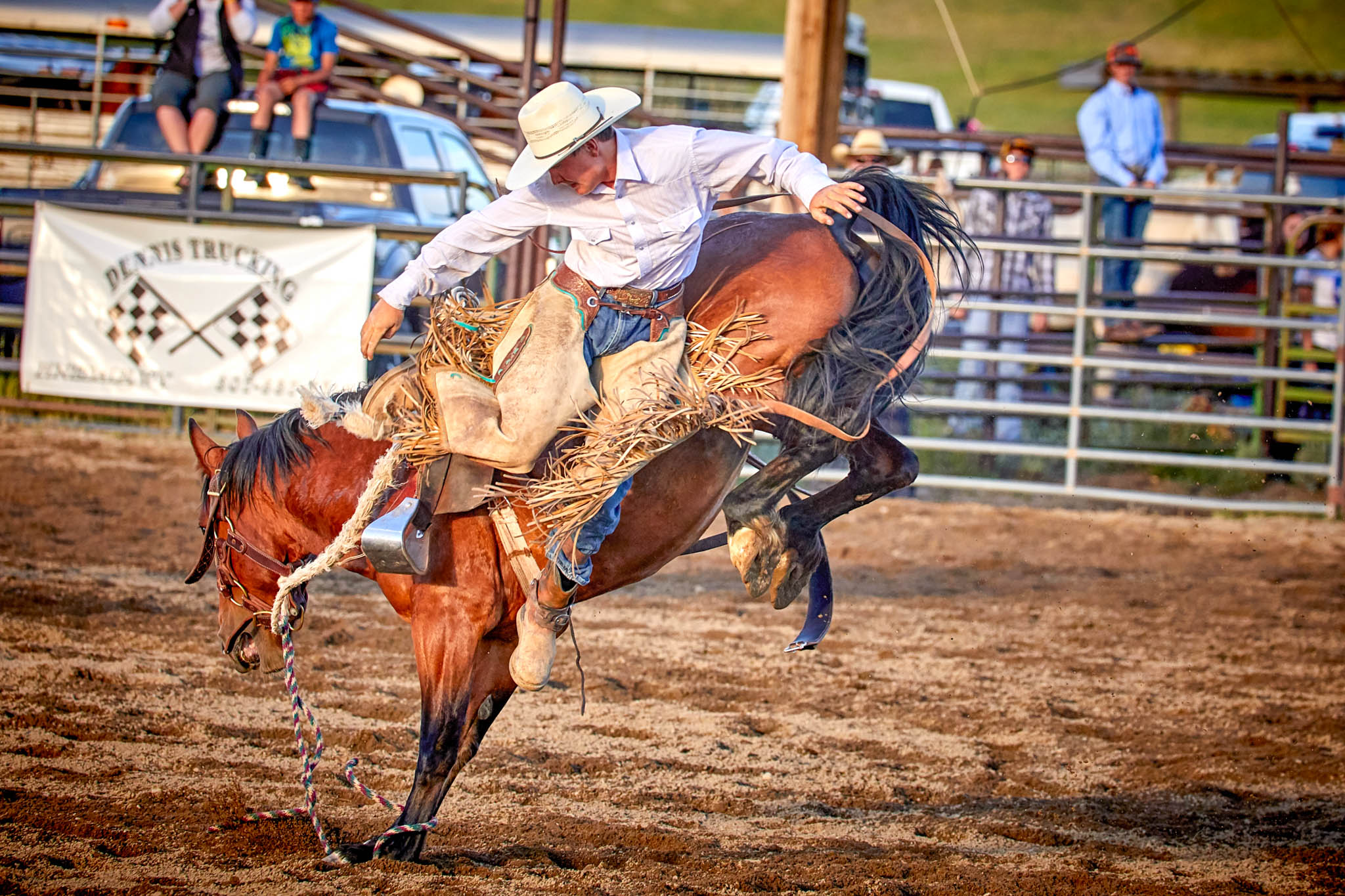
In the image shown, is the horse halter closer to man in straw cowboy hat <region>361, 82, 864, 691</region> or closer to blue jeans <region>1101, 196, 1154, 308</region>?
man in straw cowboy hat <region>361, 82, 864, 691</region>

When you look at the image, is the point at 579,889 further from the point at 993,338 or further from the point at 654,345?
the point at 993,338

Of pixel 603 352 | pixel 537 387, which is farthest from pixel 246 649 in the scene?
pixel 603 352

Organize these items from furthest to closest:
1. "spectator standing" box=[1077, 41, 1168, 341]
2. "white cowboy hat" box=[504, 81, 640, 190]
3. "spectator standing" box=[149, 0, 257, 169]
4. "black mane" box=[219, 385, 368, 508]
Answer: "spectator standing" box=[1077, 41, 1168, 341], "spectator standing" box=[149, 0, 257, 169], "black mane" box=[219, 385, 368, 508], "white cowboy hat" box=[504, 81, 640, 190]

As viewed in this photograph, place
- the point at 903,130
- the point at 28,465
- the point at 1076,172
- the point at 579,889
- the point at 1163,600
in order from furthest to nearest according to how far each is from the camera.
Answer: the point at 1076,172 → the point at 903,130 → the point at 28,465 → the point at 1163,600 → the point at 579,889

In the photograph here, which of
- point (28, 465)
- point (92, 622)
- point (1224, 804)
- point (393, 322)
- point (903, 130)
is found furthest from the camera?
point (903, 130)

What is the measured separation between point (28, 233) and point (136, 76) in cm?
243

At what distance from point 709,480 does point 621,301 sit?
54 cm

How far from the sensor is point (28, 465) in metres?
8.14

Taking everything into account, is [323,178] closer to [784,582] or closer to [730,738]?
[730,738]

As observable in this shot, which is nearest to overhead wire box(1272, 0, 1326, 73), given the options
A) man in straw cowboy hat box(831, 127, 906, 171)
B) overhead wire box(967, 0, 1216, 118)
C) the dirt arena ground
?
overhead wire box(967, 0, 1216, 118)

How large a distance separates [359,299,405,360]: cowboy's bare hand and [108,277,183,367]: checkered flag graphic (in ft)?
19.6

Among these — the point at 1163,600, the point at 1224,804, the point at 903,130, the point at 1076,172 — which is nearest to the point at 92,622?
the point at 1224,804

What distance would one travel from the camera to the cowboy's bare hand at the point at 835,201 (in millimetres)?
→ 3123

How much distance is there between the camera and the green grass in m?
20.2
